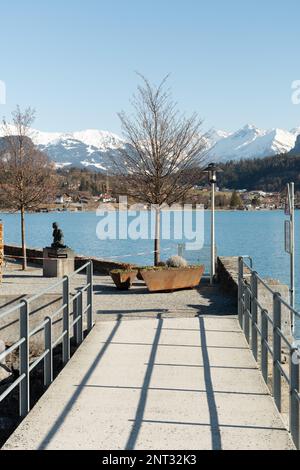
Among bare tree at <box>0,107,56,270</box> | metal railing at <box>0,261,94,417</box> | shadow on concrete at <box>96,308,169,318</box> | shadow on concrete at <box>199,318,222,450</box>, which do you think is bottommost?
shadow on concrete at <box>199,318,222,450</box>

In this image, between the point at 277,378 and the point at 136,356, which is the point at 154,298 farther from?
the point at 277,378

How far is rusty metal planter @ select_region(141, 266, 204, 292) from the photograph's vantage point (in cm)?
1622

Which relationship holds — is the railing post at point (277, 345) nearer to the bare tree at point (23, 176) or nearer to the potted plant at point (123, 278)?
the potted plant at point (123, 278)

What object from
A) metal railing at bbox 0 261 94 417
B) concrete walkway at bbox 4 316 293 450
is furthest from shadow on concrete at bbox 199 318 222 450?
metal railing at bbox 0 261 94 417

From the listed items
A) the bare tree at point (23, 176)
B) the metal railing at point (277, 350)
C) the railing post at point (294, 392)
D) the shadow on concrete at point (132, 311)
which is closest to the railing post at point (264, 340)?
the metal railing at point (277, 350)

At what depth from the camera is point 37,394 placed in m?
10.4

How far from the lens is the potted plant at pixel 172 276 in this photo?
16219 millimetres

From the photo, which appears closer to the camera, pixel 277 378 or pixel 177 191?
pixel 277 378

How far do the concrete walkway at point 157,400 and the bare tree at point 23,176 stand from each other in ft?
49.3

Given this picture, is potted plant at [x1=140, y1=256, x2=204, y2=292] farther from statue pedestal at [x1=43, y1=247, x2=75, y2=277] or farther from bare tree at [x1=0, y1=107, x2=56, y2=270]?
bare tree at [x1=0, y1=107, x2=56, y2=270]

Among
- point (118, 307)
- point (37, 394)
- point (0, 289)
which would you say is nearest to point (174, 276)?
point (118, 307)

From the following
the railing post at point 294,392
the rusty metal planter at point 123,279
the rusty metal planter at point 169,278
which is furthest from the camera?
the rusty metal planter at point 123,279

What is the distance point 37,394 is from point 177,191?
13.6 metres
